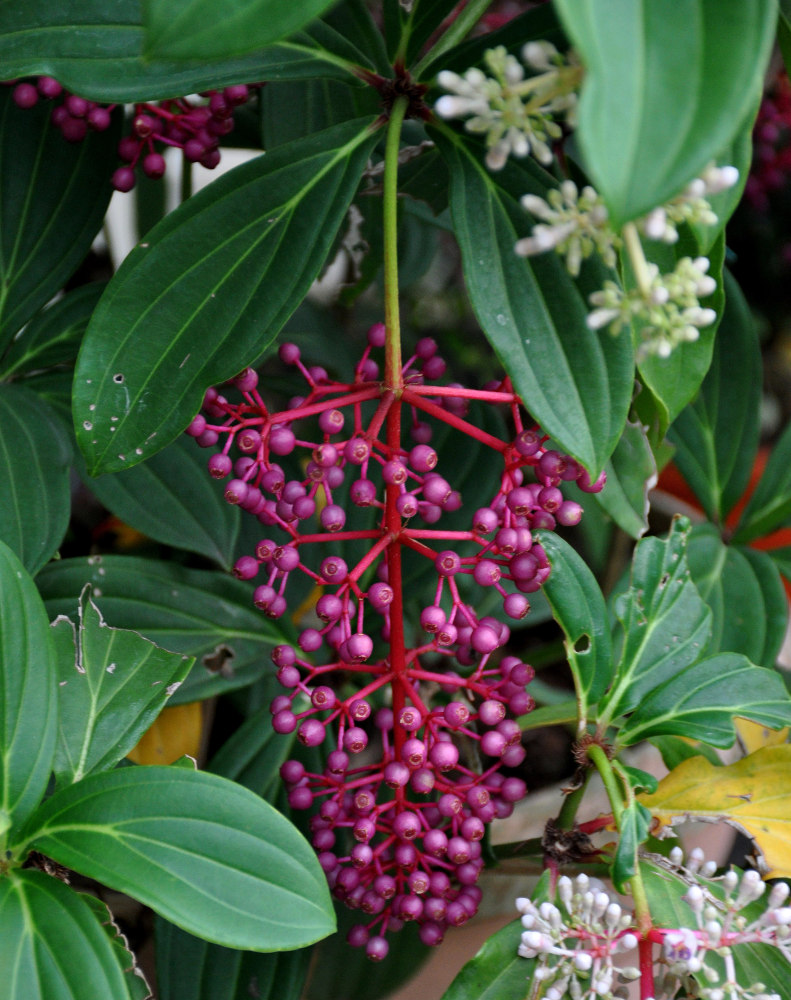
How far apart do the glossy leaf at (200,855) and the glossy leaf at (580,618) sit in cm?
19

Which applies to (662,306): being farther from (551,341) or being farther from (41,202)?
(41,202)

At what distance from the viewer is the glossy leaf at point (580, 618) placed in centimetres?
50

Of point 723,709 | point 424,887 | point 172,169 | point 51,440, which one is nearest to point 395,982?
point 424,887

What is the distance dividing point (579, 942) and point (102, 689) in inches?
11.2

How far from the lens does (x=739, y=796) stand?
537 mm

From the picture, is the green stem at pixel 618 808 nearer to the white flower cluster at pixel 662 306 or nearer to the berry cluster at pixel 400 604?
the berry cluster at pixel 400 604

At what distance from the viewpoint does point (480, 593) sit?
2.71ft

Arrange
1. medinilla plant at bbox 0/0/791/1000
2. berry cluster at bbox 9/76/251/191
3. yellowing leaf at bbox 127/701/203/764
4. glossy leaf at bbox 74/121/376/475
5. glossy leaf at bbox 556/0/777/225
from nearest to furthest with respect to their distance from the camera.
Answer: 1. glossy leaf at bbox 556/0/777/225
2. medinilla plant at bbox 0/0/791/1000
3. glossy leaf at bbox 74/121/376/475
4. berry cluster at bbox 9/76/251/191
5. yellowing leaf at bbox 127/701/203/764

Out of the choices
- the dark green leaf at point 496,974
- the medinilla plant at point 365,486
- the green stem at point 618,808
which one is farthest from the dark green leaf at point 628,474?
the dark green leaf at point 496,974

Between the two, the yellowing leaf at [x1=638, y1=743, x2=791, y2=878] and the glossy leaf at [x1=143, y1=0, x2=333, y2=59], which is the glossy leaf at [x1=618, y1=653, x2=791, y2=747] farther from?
the glossy leaf at [x1=143, y1=0, x2=333, y2=59]

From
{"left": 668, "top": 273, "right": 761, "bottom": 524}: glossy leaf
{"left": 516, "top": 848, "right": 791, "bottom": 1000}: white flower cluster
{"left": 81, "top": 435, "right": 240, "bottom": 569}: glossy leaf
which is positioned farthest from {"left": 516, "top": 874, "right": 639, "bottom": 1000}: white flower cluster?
{"left": 668, "top": 273, "right": 761, "bottom": 524}: glossy leaf

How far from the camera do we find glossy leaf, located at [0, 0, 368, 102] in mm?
454

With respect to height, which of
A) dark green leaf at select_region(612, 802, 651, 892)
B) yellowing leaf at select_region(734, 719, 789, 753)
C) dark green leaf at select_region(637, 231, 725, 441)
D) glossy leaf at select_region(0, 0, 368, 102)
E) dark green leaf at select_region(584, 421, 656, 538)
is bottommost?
yellowing leaf at select_region(734, 719, 789, 753)

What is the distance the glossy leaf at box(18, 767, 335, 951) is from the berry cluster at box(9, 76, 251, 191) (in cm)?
38
